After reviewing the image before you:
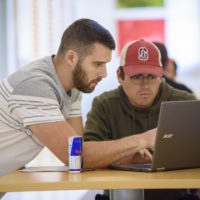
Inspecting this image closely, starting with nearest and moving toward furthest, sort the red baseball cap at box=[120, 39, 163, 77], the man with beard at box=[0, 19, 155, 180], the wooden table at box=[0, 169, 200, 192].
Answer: the wooden table at box=[0, 169, 200, 192] < the man with beard at box=[0, 19, 155, 180] < the red baseball cap at box=[120, 39, 163, 77]

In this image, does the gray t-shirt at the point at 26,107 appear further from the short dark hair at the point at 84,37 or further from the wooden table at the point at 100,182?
the wooden table at the point at 100,182

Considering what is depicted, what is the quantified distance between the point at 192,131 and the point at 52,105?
54 cm

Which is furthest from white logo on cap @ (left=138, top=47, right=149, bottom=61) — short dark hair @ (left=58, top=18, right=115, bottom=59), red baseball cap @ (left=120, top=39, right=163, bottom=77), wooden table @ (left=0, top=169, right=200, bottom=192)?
wooden table @ (left=0, top=169, right=200, bottom=192)

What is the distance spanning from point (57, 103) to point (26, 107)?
A: 0.39ft

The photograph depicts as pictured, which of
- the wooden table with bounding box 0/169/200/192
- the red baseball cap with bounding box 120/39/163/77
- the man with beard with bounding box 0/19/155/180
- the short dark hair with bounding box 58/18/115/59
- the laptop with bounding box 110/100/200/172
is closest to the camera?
the wooden table with bounding box 0/169/200/192

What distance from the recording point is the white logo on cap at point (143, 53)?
2066 mm

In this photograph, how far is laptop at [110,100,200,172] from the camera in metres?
1.37

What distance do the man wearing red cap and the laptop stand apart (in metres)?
0.55

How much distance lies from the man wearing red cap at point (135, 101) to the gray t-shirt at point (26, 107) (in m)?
0.21

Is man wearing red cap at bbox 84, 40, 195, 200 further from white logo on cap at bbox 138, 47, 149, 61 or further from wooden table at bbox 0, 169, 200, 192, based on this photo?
wooden table at bbox 0, 169, 200, 192

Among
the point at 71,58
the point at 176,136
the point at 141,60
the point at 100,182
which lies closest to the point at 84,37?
the point at 71,58

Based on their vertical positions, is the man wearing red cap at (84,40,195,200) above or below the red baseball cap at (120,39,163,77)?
below

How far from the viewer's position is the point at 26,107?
5.50 feet

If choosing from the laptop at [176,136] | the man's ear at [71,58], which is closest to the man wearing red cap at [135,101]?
the man's ear at [71,58]
